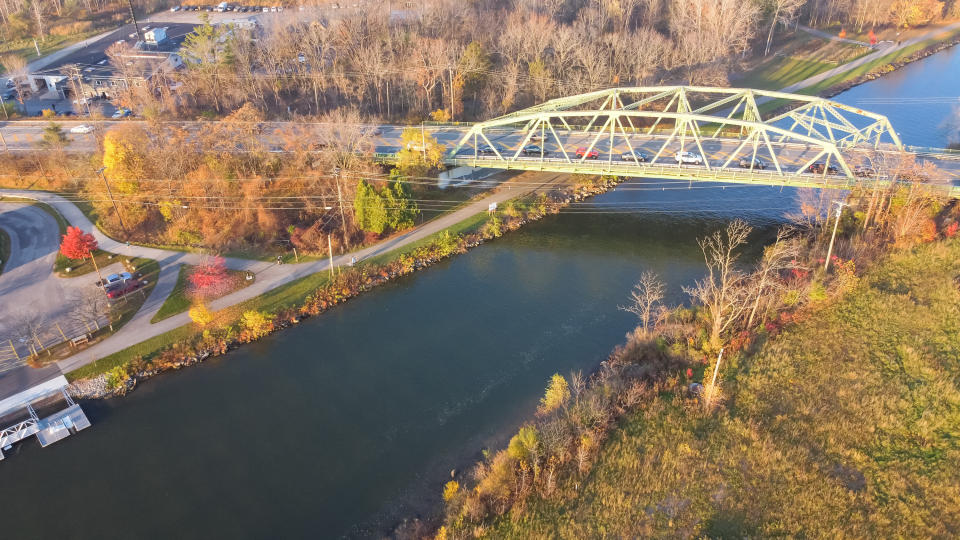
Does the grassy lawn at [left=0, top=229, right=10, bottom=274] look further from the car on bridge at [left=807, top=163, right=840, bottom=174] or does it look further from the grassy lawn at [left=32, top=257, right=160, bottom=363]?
the car on bridge at [left=807, top=163, right=840, bottom=174]

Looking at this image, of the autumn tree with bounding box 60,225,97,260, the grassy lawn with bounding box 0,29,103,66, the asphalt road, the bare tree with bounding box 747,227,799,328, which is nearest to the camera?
the bare tree with bounding box 747,227,799,328

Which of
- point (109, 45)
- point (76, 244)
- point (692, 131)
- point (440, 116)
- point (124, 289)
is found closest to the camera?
point (124, 289)

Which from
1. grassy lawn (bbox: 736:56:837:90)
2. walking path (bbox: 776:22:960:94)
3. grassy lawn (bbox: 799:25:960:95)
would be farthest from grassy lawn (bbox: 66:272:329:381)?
grassy lawn (bbox: 799:25:960:95)

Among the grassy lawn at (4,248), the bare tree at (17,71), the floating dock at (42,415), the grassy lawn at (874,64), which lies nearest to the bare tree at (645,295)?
the floating dock at (42,415)

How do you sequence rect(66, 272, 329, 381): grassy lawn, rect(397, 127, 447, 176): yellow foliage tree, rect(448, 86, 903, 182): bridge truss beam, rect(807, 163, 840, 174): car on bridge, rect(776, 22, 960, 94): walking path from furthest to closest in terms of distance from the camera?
rect(776, 22, 960, 94): walking path → rect(397, 127, 447, 176): yellow foliage tree → rect(807, 163, 840, 174): car on bridge → rect(448, 86, 903, 182): bridge truss beam → rect(66, 272, 329, 381): grassy lawn

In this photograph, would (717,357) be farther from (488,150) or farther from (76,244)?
(76,244)

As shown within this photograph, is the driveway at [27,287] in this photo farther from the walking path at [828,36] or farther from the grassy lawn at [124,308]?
the walking path at [828,36]

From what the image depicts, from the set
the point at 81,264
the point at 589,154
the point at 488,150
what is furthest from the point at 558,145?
the point at 81,264
